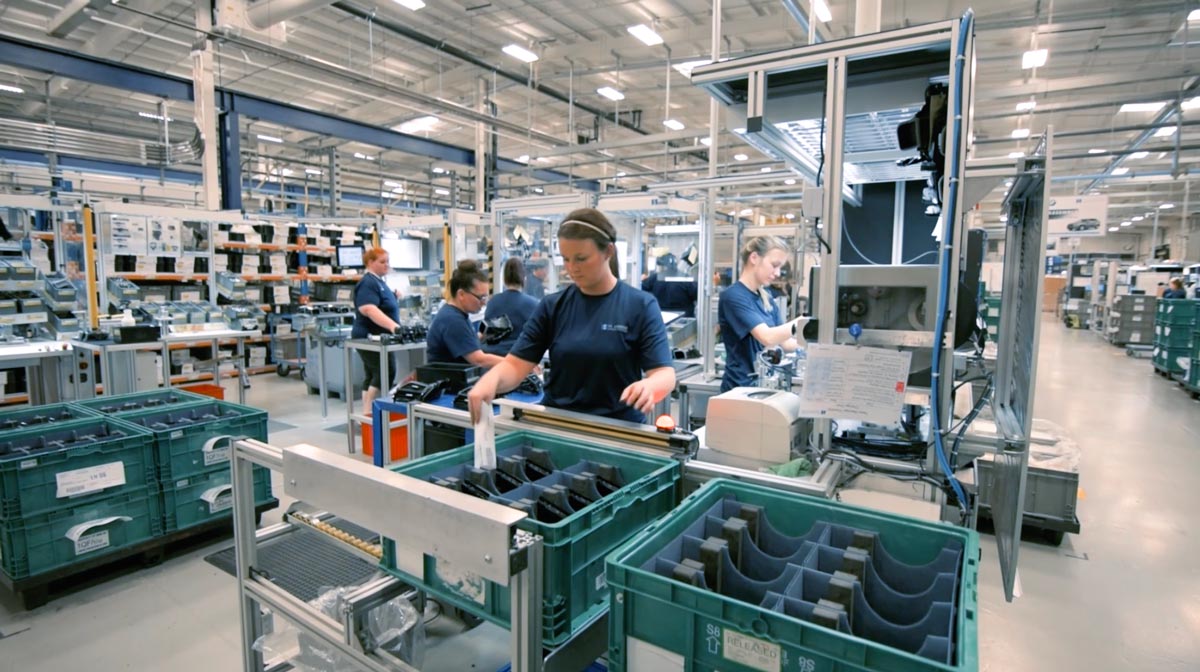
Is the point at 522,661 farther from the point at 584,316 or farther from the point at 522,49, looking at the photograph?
the point at 522,49

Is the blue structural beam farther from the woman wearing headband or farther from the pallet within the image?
the woman wearing headband

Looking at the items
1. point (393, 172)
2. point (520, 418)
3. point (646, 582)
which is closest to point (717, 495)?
point (646, 582)

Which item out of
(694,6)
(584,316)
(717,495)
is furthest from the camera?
(694,6)

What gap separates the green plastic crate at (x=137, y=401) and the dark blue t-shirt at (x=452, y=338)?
130 centimetres

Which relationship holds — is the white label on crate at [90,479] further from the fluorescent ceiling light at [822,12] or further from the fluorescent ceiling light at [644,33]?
the fluorescent ceiling light at [644,33]

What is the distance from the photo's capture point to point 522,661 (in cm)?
106

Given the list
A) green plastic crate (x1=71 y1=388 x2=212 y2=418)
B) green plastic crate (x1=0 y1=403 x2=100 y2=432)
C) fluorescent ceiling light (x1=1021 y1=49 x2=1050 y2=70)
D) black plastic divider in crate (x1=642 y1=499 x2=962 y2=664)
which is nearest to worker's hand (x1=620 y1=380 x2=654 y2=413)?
black plastic divider in crate (x1=642 y1=499 x2=962 y2=664)

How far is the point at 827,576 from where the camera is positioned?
3.29 feet

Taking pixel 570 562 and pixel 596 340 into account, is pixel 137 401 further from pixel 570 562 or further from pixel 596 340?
pixel 570 562

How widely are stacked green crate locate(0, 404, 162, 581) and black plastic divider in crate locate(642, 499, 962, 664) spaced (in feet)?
9.86

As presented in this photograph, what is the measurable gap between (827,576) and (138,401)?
13.1 feet

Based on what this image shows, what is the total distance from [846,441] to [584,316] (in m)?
0.98

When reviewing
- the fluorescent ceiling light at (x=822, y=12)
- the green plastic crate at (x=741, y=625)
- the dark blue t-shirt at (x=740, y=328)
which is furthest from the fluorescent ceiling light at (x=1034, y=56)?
the green plastic crate at (x=741, y=625)

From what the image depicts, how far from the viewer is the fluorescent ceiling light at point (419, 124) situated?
1031cm
